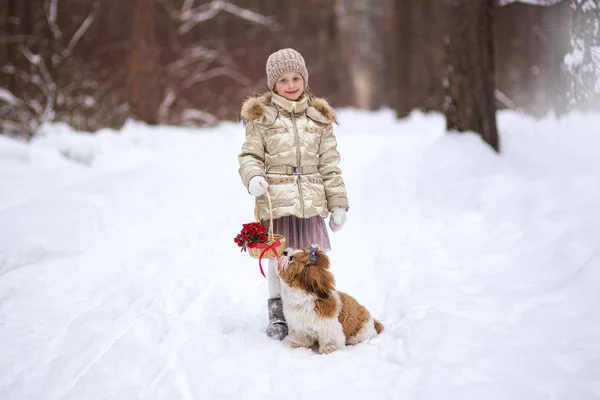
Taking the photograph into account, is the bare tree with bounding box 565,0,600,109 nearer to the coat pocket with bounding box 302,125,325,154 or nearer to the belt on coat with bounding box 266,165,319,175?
the coat pocket with bounding box 302,125,325,154

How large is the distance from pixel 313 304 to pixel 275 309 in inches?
21.3

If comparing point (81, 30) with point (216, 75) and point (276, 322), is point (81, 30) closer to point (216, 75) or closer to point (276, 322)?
point (216, 75)

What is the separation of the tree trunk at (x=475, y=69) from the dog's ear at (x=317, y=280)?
16.7 feet

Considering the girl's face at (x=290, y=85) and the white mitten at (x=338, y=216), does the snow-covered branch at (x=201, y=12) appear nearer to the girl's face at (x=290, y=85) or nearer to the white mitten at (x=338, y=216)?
the girl's face at (x=290, y=85)

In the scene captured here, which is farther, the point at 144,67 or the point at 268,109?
the point at 144,67

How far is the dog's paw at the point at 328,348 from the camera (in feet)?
11.0

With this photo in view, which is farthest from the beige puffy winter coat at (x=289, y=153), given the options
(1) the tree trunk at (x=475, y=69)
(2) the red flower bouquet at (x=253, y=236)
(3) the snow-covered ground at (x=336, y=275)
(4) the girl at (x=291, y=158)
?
(1) the tree trunk at (x=475, y=69)

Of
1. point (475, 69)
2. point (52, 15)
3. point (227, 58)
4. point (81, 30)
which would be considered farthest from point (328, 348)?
point (227, 58)

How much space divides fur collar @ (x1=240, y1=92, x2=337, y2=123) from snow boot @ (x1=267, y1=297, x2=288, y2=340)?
141 cm

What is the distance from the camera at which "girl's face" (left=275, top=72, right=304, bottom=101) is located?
3.62 metres

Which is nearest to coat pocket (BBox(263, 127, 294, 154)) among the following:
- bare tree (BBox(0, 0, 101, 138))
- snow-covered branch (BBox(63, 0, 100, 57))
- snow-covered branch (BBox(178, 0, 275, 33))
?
bare tree (BBox(0, 0, 101, 138))

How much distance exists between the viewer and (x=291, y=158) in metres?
3.61

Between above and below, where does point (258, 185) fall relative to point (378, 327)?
above

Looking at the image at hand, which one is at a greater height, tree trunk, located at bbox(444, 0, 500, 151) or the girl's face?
tree trunk, located at bbox(444, 0, 500, 151)
